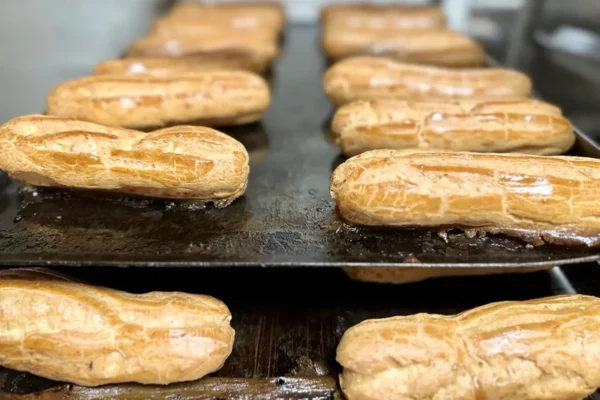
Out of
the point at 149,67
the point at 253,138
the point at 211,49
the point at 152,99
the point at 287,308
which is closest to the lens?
the point at 287,308

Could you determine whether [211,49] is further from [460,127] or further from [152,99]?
[460,127]

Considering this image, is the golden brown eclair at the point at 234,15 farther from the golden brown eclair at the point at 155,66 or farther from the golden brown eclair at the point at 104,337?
the golden brown eclair at the point at 104,337

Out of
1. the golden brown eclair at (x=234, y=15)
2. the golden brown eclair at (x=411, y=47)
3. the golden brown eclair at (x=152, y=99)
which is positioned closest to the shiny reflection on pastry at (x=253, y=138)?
the golden brown eclair at (x=152, y=99)

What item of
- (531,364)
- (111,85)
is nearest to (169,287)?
(111,85)

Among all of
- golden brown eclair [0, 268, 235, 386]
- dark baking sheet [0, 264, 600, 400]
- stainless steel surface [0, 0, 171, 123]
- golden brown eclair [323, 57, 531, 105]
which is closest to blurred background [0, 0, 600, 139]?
stainless steel surface [0, 0, 171, 123]

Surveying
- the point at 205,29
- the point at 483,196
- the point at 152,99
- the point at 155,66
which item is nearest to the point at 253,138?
the point at 152,99
